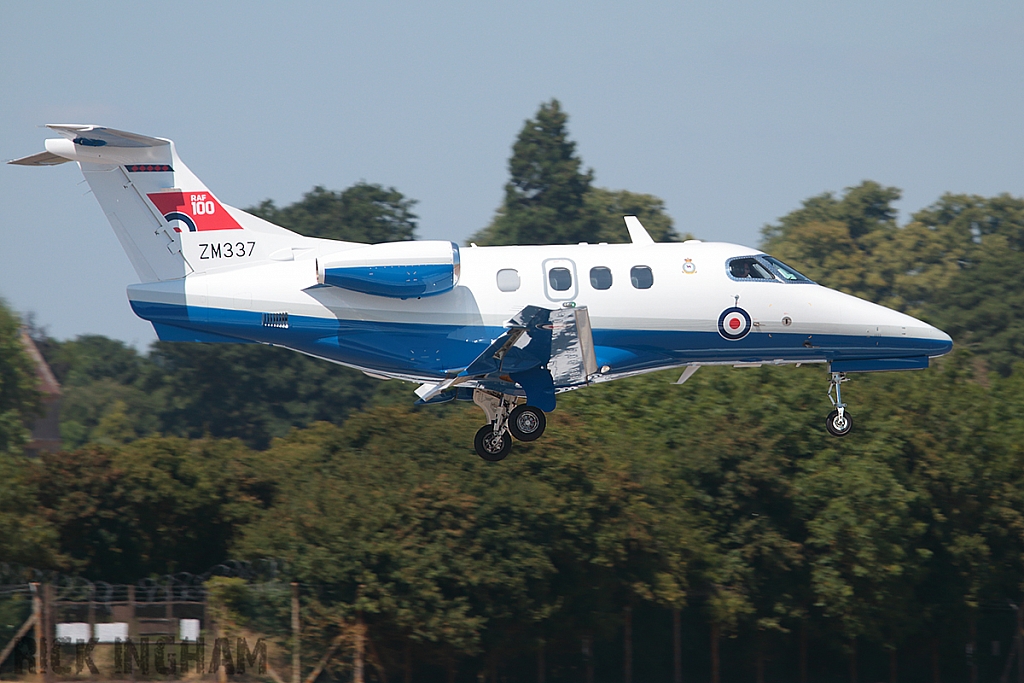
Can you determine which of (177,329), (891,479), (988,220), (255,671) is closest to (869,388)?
(891,479)

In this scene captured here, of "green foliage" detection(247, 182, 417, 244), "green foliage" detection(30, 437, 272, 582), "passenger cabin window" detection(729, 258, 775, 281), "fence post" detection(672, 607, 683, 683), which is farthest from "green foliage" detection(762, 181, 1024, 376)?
"passenger cabin window" detection(729, 258, 775, 281)

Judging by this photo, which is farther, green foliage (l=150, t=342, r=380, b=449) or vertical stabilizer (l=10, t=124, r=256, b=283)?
green foliage (l=150, t=342, r=380, b=449)

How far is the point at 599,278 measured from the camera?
21812mm

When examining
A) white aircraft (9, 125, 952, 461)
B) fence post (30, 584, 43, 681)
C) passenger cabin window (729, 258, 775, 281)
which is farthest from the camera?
fence post (30, 584, 43, 681)

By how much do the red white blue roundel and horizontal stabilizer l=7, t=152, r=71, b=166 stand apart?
433 inches

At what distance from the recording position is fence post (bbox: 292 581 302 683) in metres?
27.9

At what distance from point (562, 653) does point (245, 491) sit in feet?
30.1

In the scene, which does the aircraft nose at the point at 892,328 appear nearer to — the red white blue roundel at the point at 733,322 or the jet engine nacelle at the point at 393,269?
the red white blue roundel at the point at 733,322

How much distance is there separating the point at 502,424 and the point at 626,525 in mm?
10980

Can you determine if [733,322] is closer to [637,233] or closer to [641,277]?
[641,277]

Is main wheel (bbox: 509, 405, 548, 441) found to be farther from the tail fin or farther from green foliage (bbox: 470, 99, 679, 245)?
green foliage (bbox: 470, 99, 679, 245)

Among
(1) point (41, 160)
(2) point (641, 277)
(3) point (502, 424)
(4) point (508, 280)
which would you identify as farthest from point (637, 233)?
(1) point (41, 160)

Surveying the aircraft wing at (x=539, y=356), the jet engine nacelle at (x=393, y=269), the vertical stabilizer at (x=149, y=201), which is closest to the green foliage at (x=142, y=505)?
the vertical stabilizer at (x=149, y=201)

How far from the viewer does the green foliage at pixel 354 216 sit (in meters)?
71.2
